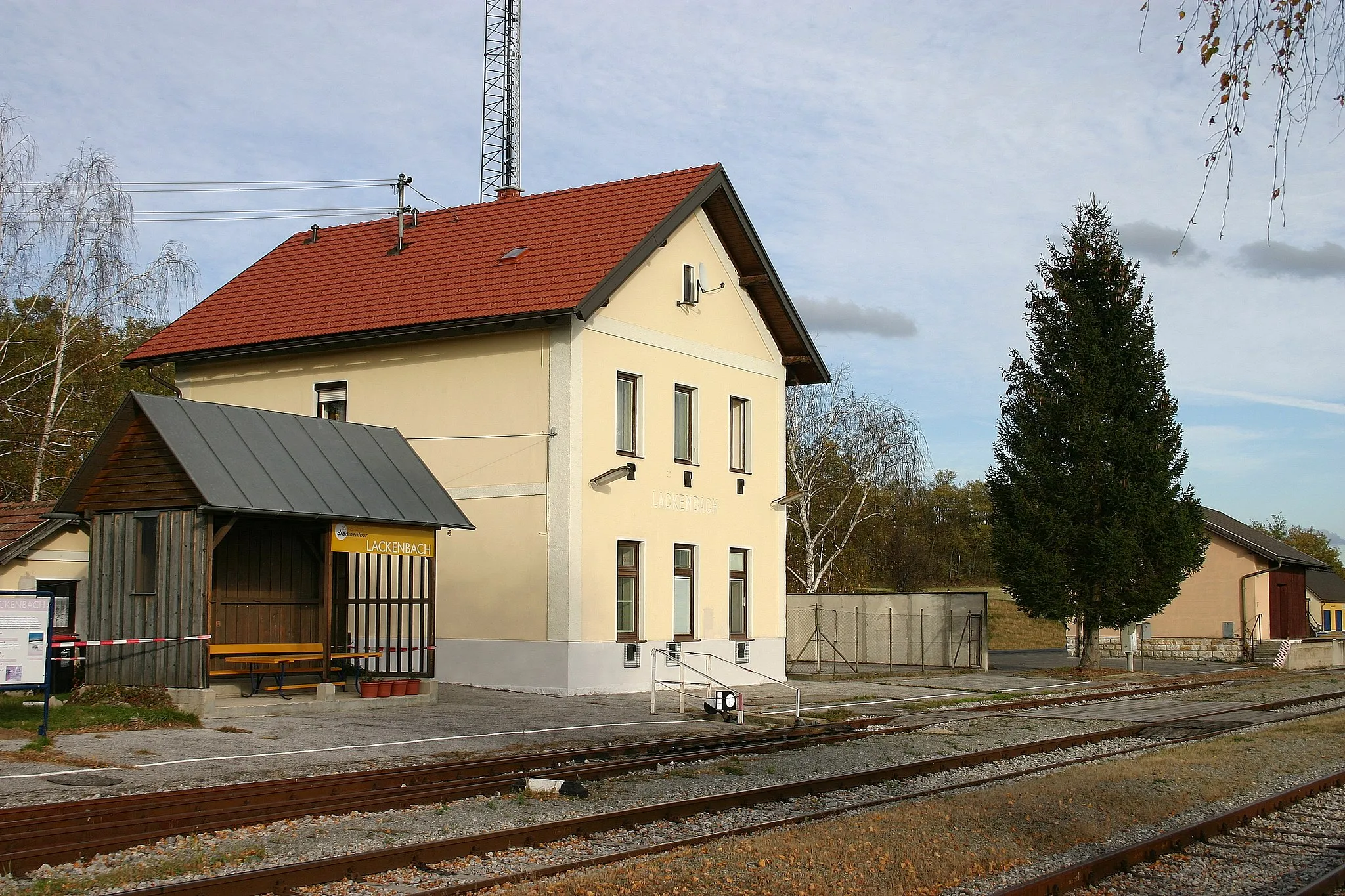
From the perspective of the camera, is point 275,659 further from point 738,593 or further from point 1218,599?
point 1218,599

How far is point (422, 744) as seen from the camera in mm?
15320

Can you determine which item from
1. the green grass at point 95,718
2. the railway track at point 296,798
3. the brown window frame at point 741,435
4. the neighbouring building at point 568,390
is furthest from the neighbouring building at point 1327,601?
Answer: the green grass at point 95,718

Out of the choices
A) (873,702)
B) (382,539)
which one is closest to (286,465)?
(382,539)

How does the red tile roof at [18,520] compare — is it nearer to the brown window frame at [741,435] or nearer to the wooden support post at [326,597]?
the wooden support post at [326,597]

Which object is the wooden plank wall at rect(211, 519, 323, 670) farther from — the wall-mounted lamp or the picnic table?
the wall-mounted lamp

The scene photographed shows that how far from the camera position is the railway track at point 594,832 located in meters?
8.07

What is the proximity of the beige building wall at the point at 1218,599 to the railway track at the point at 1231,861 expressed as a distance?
34.4 m

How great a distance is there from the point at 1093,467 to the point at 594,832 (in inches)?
995

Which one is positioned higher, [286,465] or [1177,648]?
[286,465]

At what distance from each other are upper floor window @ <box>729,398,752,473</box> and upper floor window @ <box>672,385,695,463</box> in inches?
68.6

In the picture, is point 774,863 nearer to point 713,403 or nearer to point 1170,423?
point 713,403

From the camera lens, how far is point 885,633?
36688mm

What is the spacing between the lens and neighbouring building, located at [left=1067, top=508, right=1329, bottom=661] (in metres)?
44.2

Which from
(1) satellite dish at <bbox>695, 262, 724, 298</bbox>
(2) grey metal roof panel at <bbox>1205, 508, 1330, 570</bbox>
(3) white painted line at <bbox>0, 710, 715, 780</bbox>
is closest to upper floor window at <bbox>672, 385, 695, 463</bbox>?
(1) satellite dish at <bbox>695, 262, 724, 298</bbox>
